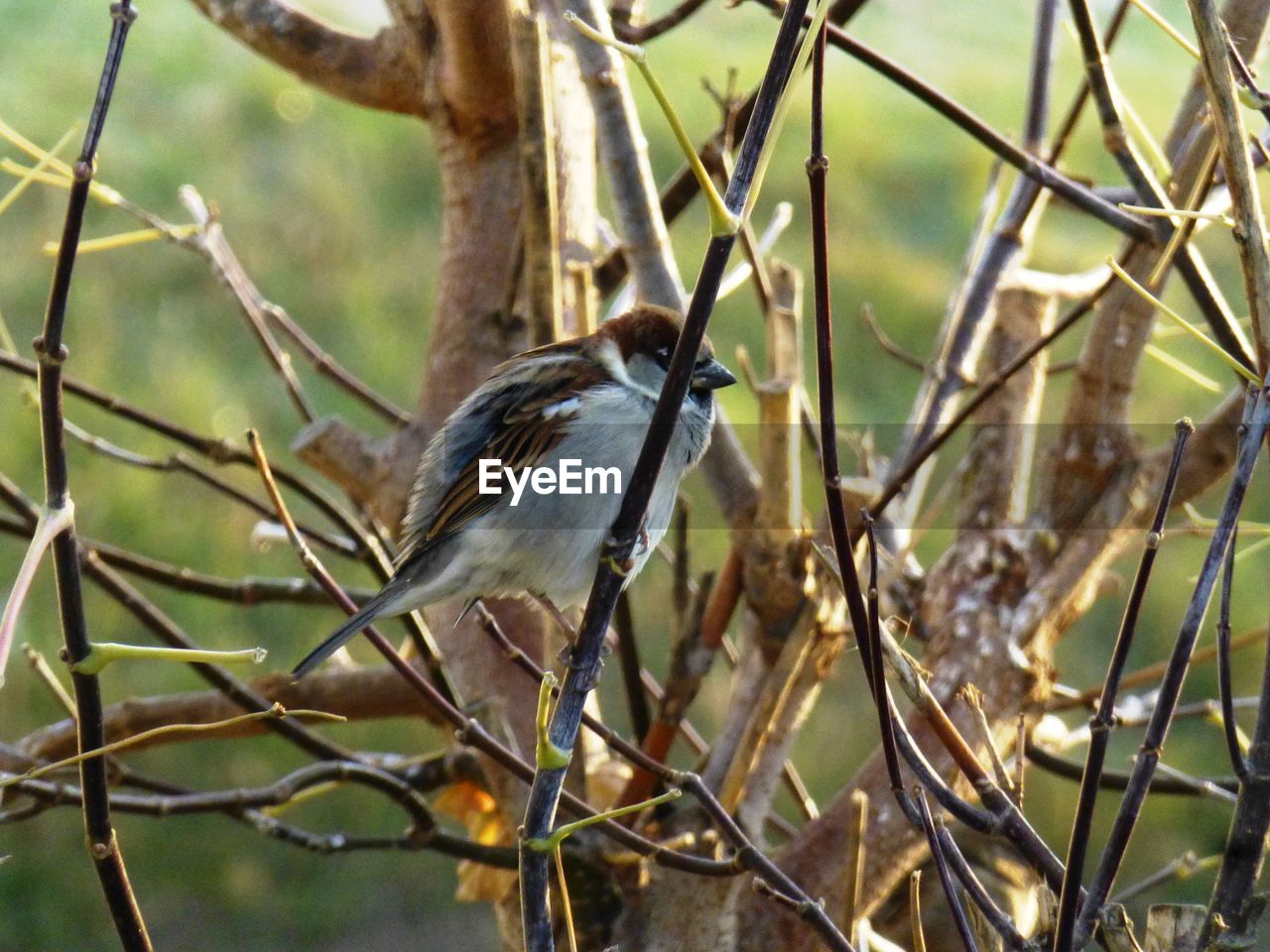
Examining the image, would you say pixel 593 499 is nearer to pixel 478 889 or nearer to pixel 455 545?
pixel 455 545

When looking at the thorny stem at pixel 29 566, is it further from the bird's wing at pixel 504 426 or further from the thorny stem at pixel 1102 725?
the bird's wing at pixel 504 426

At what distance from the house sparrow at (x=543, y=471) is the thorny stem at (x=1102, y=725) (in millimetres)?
592

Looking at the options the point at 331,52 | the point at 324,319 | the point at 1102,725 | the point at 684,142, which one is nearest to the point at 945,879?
the point at 1102,725

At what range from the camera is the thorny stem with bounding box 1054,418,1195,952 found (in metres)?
0.70

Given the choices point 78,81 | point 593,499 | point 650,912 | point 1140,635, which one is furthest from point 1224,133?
point 78,81

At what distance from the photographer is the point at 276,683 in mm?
1635

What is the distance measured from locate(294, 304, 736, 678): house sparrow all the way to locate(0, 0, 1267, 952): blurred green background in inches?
35.6

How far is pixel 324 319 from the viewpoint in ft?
10.8

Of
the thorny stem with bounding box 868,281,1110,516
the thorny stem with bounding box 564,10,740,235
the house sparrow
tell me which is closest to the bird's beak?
the house sparrow

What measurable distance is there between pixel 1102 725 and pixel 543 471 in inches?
28.5

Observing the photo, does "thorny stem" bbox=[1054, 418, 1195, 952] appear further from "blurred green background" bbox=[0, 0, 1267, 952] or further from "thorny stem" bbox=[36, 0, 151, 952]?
"blurred green background" bbox=[0, 0, 1267, 952]

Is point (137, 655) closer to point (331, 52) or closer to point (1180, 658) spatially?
point (1180, 658)

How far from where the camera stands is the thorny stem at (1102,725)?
2.29 ft

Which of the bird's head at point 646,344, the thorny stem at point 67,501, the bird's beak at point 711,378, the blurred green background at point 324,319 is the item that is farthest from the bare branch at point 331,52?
the thorny stem at point 67,501
